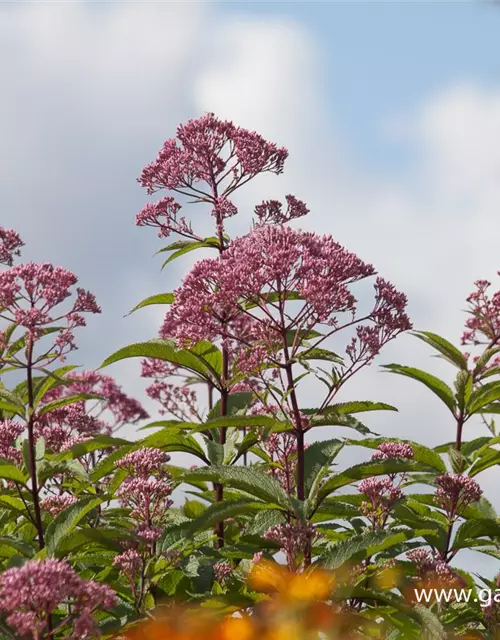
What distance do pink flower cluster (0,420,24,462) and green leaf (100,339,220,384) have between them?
787mm

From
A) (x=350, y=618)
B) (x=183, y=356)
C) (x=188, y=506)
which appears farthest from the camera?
(x=188, y=506)

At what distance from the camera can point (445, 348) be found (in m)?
6.45

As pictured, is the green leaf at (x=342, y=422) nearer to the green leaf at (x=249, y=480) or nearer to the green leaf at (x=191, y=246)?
the green leaf at (x=249, y=480)

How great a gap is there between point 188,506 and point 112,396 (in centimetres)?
406

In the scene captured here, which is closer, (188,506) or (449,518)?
(449,518)

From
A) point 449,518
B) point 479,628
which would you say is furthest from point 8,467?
point 479,628

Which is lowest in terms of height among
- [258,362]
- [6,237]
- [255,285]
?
[258,362]

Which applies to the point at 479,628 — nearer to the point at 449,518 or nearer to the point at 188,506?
the point at 449,518

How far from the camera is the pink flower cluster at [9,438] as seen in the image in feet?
19.5

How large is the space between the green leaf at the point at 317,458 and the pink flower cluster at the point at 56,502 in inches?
57.4

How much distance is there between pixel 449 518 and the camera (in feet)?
18.9

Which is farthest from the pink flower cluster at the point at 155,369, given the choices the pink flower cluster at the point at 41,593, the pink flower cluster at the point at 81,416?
the pink flower cluster at the point at 41,593

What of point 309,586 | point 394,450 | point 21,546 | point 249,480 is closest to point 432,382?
point 394,450

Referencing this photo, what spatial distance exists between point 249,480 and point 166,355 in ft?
5.14
